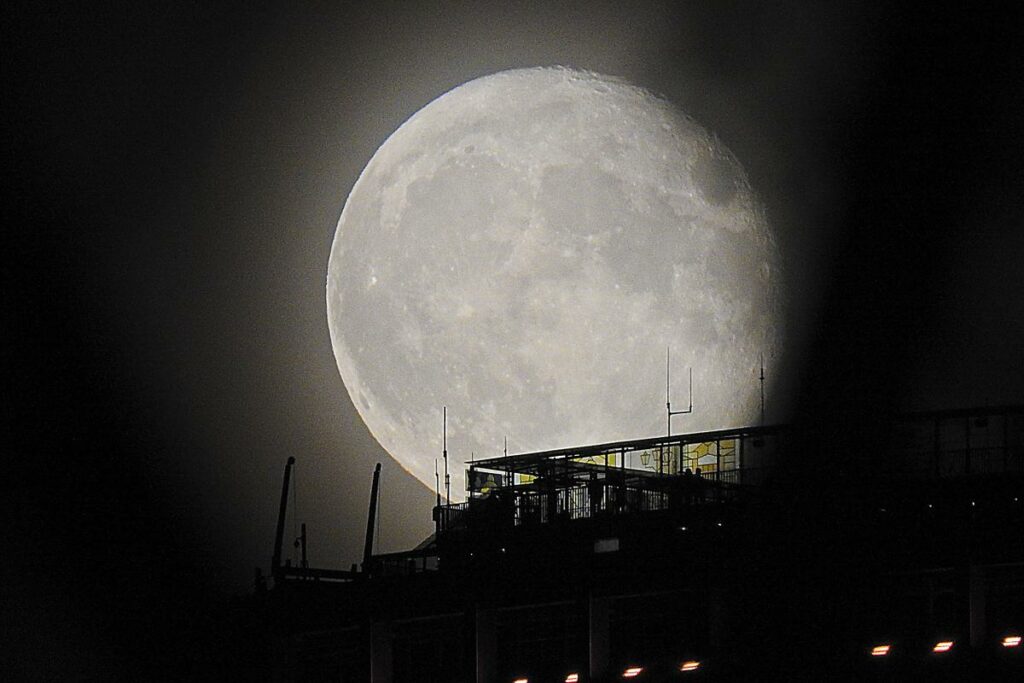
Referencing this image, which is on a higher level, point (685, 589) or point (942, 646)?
point (685, 589)

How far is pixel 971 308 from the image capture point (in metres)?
64.2

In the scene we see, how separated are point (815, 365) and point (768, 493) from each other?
22.1 m

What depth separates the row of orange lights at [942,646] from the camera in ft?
144

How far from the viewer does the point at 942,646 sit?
44.2m

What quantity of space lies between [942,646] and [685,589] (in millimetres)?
5943

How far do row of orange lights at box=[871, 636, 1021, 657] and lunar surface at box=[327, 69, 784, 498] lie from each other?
13058 millimetres

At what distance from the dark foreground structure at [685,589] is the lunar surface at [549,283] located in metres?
7.89

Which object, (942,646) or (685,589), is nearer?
(942,646)

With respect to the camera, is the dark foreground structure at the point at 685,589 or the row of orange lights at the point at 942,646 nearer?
the dark foreground structure at the point at 685,589

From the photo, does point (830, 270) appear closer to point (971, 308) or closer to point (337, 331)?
point (971, 308)

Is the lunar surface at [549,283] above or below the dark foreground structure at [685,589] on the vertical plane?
above

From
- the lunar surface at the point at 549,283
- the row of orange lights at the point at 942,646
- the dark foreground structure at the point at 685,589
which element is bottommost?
the row of orange lights at the point at 942,646

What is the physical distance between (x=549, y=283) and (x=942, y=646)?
617 inches

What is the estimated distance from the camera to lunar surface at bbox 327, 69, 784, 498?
177 feet
